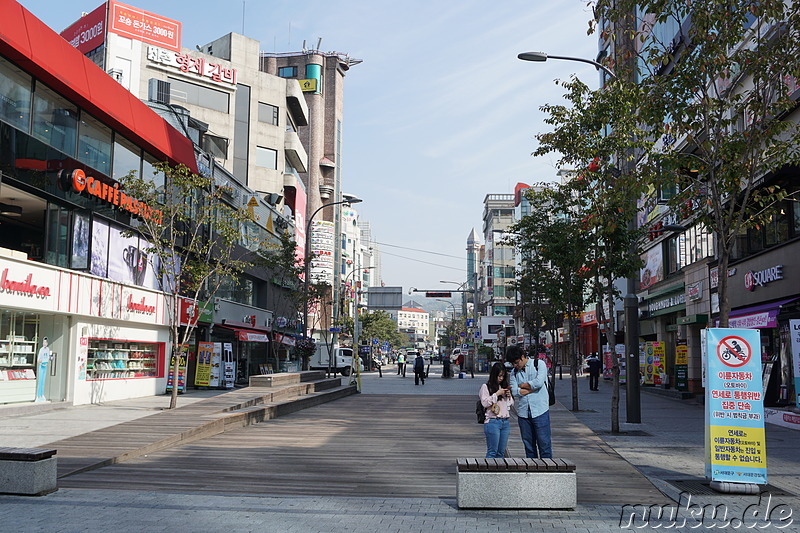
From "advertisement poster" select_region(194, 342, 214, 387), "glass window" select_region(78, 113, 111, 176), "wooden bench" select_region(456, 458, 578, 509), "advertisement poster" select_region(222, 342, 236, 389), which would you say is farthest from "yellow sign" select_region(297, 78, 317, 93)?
"wooden bench" select_region(456, 458, 578, 509)

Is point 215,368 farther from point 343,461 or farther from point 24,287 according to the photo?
point 343,461

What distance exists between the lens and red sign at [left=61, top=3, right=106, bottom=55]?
5138 centimetres

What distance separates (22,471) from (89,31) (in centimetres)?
5111

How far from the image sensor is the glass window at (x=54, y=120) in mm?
19531

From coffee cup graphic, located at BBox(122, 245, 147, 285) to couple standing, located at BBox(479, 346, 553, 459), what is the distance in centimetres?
1803

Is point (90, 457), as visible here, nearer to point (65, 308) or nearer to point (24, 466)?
point (24, 466)

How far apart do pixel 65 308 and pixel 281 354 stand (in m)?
25.0

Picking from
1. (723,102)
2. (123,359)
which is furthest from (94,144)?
(723,102)

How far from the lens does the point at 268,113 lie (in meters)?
59.8

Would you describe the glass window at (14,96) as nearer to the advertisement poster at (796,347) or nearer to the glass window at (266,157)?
the advertisement poster at (796,347)

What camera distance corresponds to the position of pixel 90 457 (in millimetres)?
10727

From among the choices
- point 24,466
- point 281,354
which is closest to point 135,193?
point 24,466

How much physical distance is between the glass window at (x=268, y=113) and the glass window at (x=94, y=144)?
120ft

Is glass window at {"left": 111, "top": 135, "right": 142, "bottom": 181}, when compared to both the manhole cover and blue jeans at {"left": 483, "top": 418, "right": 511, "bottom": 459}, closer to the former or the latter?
blue jeans at {"left": 483, "top": 418, "right": 511, "bottom": 459}
